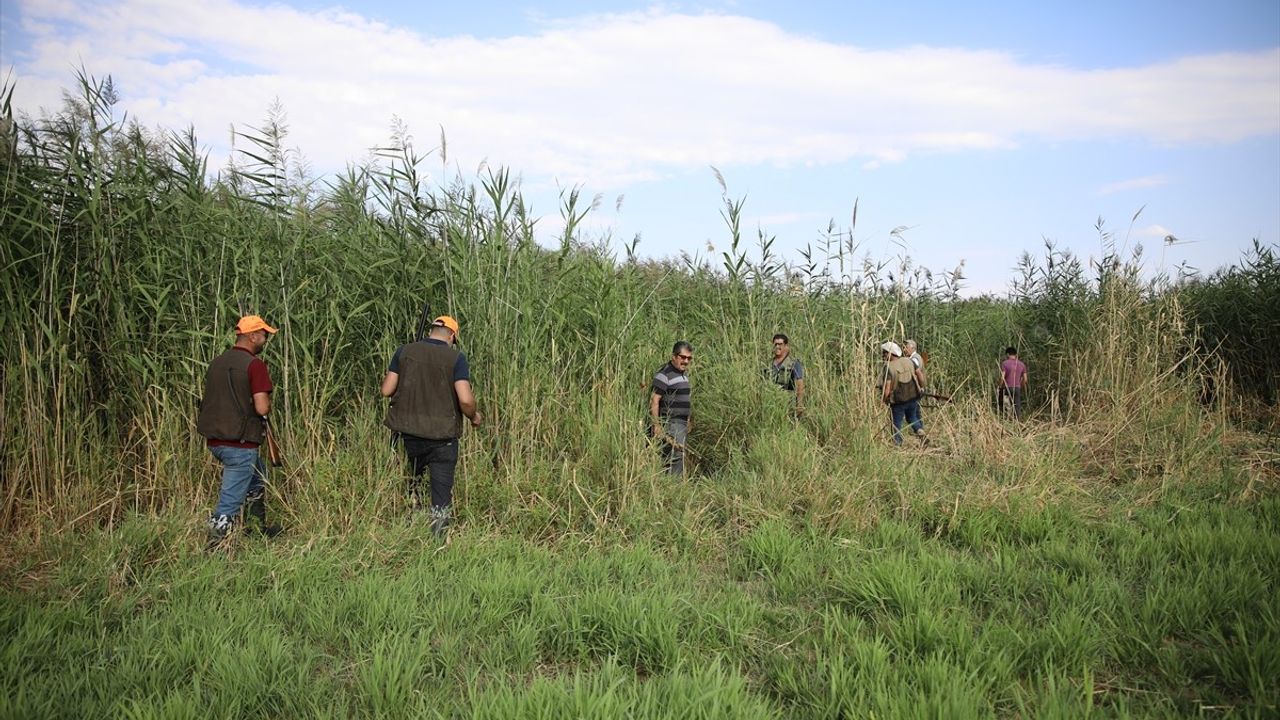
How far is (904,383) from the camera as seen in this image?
8.75 metres

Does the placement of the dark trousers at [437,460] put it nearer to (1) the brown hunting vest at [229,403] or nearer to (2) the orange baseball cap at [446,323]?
(2) the orange baseball cap at [446,323]

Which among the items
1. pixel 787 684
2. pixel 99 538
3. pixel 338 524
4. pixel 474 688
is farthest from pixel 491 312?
pixel 787 684

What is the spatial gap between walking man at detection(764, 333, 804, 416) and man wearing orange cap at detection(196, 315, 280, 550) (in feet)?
15.4

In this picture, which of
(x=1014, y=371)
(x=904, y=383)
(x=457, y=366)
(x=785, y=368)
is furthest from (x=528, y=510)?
(x=1014, y=371)

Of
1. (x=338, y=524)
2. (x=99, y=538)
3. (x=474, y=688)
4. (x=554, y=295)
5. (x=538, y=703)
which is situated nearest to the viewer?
(x=538, y=703)

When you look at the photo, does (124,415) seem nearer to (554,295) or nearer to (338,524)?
(338,524)

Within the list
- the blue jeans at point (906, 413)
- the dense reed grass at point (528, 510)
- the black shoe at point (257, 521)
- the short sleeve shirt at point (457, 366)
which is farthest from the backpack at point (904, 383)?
the black shoe at point (257, 521)

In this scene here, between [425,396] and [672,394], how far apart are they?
2565 mm

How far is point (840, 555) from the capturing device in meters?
4.20

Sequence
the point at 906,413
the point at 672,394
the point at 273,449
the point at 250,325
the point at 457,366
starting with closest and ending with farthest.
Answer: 1. the point at 250,325
2. the point at 273,449
3. the point at 457,366
4. the point at 672,394
5. the point at 906,413

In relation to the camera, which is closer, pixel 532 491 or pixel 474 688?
pixel 474 688

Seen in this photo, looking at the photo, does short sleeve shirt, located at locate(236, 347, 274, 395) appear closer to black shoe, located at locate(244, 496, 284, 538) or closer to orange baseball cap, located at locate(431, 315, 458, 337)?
black shoe, located at locate(244, 496, 284, 538)

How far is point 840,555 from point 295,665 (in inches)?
117

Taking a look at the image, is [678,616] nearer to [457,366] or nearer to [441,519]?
[441,519]
